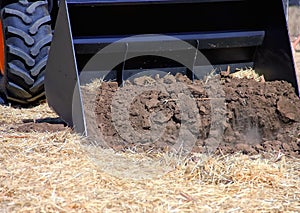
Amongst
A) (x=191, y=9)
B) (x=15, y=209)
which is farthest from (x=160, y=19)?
(x=15, y=209)

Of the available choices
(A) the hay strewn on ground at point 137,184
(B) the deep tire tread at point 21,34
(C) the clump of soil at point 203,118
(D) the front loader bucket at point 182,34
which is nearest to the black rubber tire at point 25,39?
(B) the deep tire tread at point 21,34

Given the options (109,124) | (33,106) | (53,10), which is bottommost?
(33,106)

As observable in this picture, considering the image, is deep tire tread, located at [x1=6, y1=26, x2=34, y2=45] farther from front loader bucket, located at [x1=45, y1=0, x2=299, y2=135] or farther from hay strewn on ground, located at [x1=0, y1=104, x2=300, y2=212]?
hay strewn on ground, located at [x1=0, y1=104, x2=300, y2=212]

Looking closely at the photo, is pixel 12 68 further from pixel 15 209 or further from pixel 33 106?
pixel 15 209

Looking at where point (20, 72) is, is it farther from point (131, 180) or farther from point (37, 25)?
point (131, 180)

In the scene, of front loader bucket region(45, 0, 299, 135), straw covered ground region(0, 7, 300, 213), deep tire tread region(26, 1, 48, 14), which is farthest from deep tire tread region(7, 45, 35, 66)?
straw covered ground region(0, 7, 300, 213)

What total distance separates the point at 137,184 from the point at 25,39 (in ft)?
5.97

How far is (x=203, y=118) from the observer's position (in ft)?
11.3

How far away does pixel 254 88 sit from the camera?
3688 mm

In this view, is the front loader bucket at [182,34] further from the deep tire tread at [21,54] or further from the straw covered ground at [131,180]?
the straw covered ground at [131,180]

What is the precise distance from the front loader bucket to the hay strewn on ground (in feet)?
2.45

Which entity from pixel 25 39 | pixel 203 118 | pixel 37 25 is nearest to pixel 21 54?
pixel 25 39

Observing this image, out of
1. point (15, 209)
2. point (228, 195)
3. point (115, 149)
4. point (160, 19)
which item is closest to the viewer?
point (15, 209)

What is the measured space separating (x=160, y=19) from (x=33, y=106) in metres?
1.25
